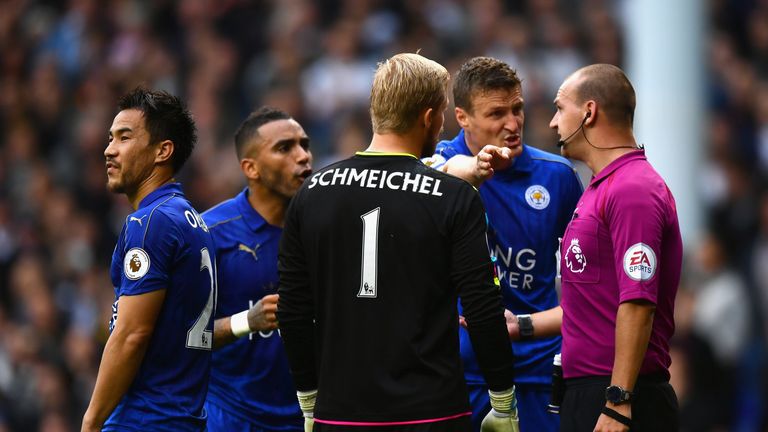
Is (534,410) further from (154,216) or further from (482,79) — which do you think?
(154,216)

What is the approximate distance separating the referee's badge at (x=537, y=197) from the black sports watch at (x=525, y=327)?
54cm

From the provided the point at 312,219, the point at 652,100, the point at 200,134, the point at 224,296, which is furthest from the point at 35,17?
the point at 312,219

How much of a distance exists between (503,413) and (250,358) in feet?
5.34

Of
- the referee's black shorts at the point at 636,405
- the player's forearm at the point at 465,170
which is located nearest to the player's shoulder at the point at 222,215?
the player's forearm at the point at 465,170

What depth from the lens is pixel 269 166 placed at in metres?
6.00

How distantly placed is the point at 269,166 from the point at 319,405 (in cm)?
191

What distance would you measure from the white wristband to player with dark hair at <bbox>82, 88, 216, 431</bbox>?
454mm

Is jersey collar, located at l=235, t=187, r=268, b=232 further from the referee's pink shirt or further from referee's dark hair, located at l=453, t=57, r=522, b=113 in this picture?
the referee's pink shirt

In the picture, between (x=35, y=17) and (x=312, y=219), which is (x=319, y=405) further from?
(x=35, y=17)

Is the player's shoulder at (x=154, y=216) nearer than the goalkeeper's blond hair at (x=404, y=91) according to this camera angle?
No

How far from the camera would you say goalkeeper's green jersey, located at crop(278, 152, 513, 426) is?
422 centimetres

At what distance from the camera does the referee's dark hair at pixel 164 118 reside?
5023 mm

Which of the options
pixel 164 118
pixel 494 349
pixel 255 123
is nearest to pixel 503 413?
pixel 494 349

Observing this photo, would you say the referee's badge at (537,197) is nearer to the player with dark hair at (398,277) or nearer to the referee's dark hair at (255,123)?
the player with dark hair at (398,277)
